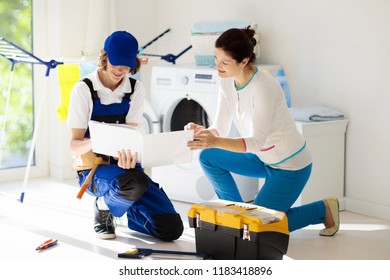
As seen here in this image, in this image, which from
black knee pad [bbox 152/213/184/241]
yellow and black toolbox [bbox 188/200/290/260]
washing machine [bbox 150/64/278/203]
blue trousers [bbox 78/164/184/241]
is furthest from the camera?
washing machine [bbox 150/64/278/203]

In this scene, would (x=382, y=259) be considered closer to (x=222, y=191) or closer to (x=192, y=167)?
(x=222, y=191)

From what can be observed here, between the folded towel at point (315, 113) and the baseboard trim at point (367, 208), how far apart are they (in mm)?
524

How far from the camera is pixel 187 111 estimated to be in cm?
502

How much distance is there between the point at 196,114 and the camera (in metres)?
4.99

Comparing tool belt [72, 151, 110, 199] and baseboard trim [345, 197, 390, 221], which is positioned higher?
tool belt [72, 151, 110, 199]

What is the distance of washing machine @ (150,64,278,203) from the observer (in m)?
4.76

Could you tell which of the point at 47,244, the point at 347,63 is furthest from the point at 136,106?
the point at 347,63

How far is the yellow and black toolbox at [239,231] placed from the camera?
126 inches

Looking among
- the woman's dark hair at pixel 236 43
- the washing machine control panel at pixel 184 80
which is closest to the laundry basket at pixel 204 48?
the washing machine control panel at pixel 184 80

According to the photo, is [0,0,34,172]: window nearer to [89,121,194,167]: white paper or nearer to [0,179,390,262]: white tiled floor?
[0,179,390,262]: white tiled floor

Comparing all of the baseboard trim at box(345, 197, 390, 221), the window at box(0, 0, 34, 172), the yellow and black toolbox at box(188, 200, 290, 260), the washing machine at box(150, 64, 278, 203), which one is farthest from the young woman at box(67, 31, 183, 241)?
the window at box(0, 0, 34, 172)

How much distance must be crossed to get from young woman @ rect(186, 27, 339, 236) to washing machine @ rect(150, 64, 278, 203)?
738 mm

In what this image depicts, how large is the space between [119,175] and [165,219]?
38 centimetres

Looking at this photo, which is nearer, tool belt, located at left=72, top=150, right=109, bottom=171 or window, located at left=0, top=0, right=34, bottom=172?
tool belt, located at left=72, top=150, right=109, bottom=171
